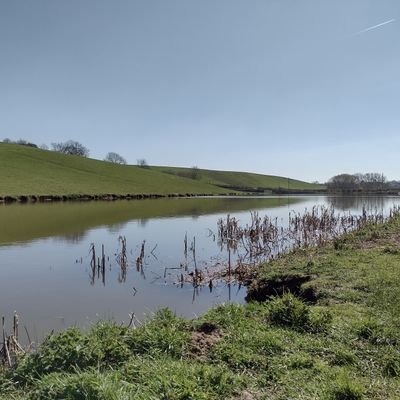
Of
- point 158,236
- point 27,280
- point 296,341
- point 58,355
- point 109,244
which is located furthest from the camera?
point 158,236

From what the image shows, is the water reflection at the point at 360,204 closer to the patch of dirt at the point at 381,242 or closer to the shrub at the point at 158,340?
the patch of dirt at the point at 381,242

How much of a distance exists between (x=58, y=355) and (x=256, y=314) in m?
3.54

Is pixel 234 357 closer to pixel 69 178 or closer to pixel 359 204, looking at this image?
pixel 359 204

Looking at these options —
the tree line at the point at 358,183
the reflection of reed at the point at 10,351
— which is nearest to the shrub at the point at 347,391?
the reflection of reed at the point at 10,351

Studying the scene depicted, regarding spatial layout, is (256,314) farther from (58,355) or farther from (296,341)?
(58,355)

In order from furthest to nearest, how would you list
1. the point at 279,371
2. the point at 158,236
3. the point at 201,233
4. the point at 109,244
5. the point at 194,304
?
the point at 201,233 → the point at 158,236 → the point at 109,244 → the point at 194,304 → the point at 279,371

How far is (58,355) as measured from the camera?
5.36 meters

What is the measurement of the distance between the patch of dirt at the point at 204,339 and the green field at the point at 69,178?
168ft

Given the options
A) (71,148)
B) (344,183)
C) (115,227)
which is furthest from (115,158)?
(115,227)

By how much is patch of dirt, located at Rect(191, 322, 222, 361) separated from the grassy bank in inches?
0.6

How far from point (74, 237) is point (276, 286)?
14.8 meters

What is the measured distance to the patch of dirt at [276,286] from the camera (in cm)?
1112

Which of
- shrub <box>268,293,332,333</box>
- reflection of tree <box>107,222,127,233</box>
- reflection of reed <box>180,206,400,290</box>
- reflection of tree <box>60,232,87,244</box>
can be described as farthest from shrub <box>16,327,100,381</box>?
reflection of tree <box>107,222,127,233</box>

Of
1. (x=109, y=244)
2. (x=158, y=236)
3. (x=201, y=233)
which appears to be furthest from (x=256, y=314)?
(x=201, y=233)
